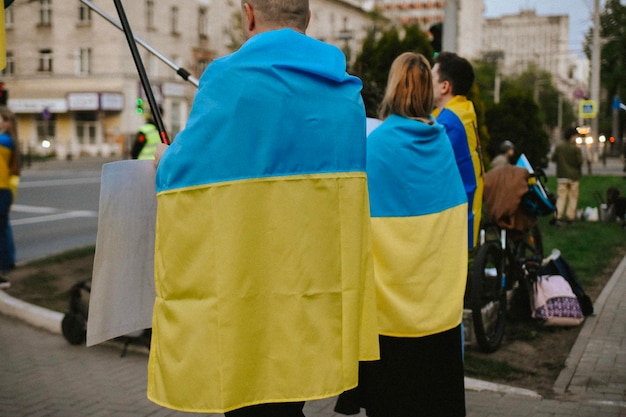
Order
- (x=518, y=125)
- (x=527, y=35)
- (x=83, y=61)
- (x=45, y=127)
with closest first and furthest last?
(x=518, y=125) → (x=83, y=61) → (x=45, y=127) → (x=527, y=35)

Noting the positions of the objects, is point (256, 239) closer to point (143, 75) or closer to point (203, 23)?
point (143, 75)

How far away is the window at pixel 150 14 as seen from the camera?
52.7m

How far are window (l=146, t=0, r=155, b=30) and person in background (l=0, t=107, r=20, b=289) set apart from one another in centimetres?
→ 4446

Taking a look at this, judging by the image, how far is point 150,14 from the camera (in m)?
53.0

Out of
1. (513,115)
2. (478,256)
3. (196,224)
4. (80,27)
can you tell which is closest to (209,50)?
(80,27)

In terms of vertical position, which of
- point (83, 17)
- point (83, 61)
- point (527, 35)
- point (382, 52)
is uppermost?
point (527, 35)

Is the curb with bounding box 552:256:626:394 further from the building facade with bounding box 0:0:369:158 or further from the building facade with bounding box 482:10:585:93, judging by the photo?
the building facade with bounding box 482:10:585:93

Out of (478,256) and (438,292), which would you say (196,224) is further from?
(478,256)

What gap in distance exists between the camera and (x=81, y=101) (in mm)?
52094

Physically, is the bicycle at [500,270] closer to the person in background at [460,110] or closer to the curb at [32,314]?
the person in background at [460,110]

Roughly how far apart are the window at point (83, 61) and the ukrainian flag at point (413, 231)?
51.3m

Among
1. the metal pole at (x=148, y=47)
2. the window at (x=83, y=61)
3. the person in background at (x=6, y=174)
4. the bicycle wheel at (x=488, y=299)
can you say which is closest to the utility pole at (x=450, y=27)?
the bicycle wheel at (x=488, y=299)

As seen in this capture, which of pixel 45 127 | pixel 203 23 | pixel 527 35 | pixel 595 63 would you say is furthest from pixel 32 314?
pixel 527 35

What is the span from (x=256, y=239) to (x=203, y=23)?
57.5m
